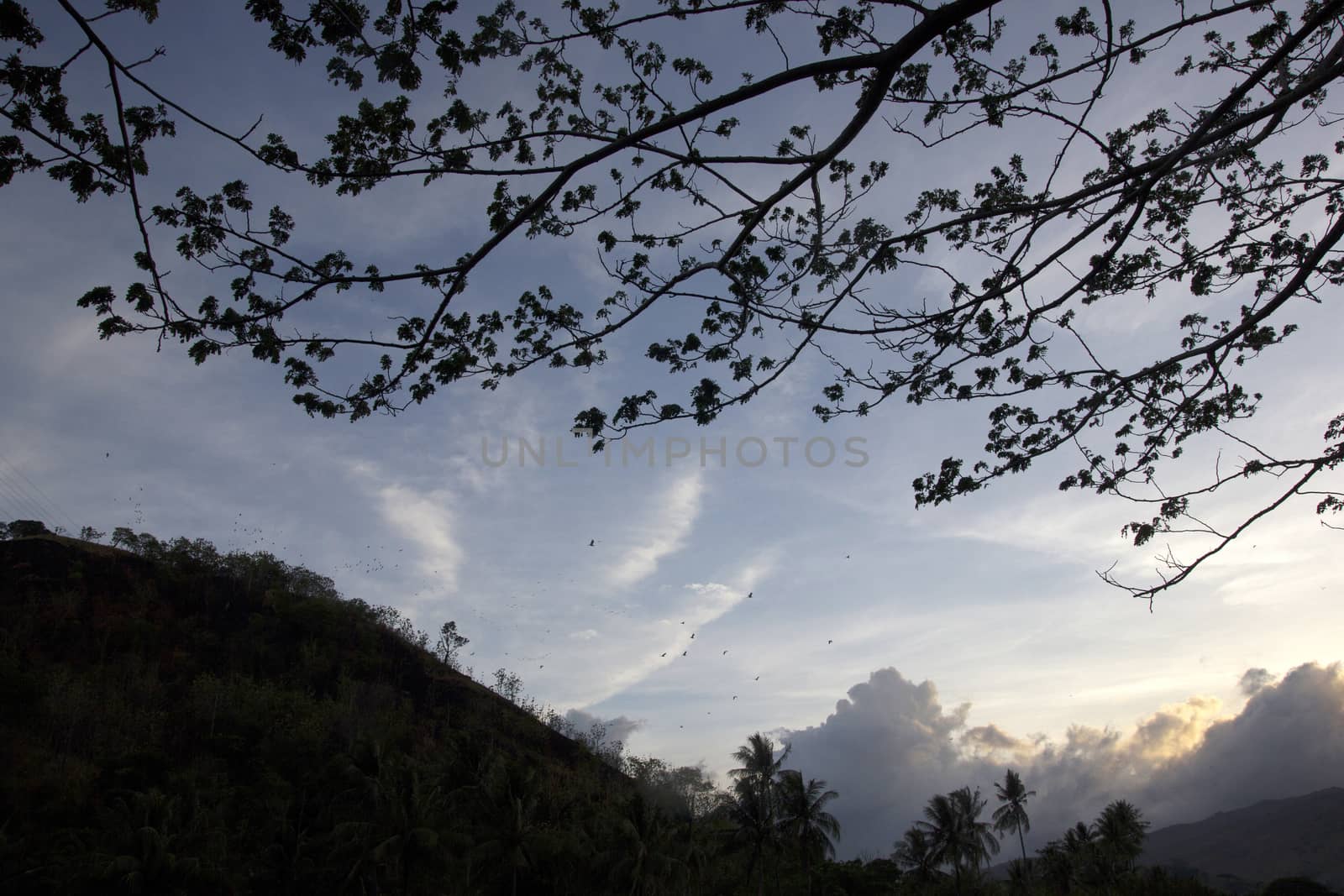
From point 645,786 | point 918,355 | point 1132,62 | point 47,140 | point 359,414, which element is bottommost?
point 645,786

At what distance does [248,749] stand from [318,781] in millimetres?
6630

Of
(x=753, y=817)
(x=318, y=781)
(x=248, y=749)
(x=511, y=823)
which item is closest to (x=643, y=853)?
(x=511, y=823)

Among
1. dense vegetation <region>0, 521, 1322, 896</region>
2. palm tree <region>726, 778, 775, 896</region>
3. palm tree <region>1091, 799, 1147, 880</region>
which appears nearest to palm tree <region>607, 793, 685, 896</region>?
dense vegetation <region>0, 521, 1322, 896</region>

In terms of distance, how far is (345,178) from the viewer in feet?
16.3

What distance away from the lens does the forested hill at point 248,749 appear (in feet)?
94.2

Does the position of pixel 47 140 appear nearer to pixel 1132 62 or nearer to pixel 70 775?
pixel 1132 62

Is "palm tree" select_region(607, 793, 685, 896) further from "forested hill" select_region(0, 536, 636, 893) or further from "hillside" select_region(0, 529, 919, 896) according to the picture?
"forested hill" select_region(0, 536, 636, 893)

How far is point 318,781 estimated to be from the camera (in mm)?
37406

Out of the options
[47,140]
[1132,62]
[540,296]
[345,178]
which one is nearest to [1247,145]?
[1132,62]

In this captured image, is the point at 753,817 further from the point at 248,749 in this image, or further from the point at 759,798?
the point at 248,749

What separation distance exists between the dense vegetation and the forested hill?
13 centimetres

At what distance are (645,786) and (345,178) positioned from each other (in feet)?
170

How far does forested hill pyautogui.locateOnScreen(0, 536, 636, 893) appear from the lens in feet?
94.2

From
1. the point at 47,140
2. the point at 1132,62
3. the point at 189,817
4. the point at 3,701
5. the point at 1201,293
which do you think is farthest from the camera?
the point at 3,701
